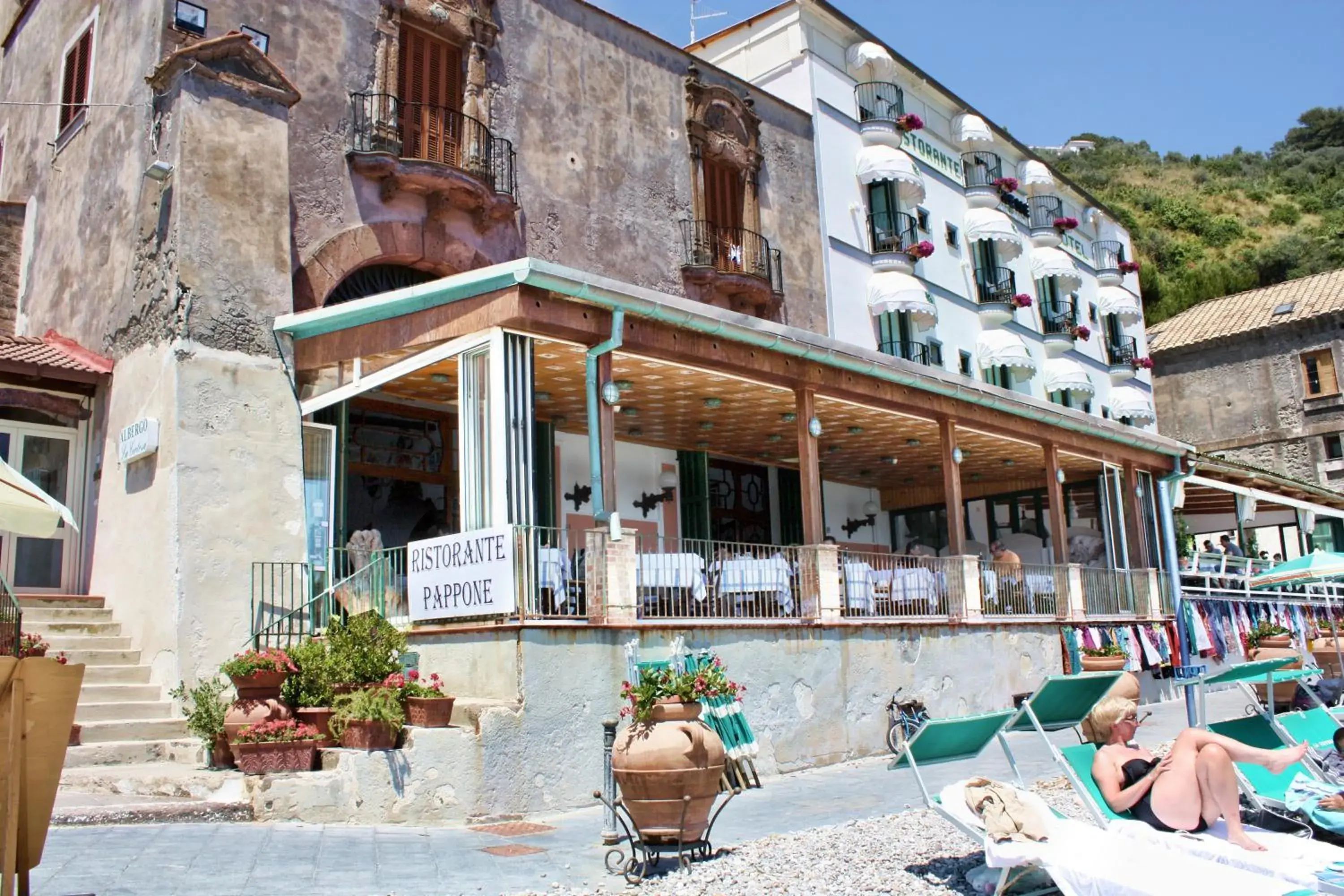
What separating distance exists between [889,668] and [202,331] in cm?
868

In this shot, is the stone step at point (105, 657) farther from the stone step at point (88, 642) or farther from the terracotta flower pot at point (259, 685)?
Answer: the terracotta flower pot at point (259, 685)

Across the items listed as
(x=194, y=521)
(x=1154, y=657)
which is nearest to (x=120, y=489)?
(x=194, y=521)

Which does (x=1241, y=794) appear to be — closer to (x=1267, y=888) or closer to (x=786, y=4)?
(x=1267, y=888)

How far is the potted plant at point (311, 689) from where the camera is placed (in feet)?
32.6

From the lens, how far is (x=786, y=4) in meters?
23.9

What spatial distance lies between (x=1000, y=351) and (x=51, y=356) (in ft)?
65.0

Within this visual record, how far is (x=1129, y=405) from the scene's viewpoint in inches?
1282

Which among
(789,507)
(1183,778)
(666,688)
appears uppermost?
(789,507)

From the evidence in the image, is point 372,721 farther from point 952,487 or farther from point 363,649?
point 952,487

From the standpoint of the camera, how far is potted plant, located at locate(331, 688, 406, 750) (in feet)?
31.1

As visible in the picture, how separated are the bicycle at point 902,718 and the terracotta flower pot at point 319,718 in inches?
257

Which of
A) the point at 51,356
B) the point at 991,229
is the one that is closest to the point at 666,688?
the point at 51,356

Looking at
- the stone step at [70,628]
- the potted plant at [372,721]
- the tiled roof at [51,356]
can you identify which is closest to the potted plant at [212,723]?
the potted plant at [372,721]

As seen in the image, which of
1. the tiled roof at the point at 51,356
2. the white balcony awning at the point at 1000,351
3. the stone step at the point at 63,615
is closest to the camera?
the stone step at the point at 63,615
